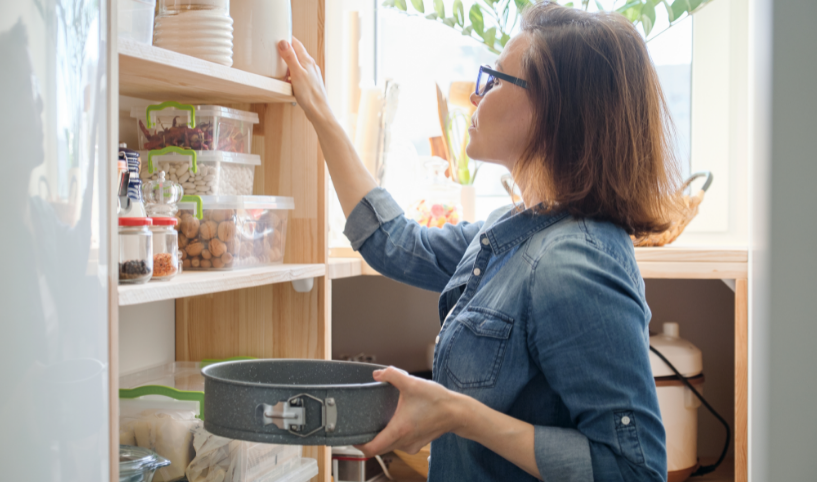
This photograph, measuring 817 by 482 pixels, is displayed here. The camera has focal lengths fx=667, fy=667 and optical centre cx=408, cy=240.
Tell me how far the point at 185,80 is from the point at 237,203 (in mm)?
211

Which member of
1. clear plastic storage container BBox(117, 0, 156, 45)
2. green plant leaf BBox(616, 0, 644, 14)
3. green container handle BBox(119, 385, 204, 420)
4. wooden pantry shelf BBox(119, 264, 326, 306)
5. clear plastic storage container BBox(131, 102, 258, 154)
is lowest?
green container handle BBox(119, 385, 204, 420)

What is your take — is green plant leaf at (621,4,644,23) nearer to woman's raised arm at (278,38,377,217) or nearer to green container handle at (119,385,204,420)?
woman's raised arm at (278,38,377,217)

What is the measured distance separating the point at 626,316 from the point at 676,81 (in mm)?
1373

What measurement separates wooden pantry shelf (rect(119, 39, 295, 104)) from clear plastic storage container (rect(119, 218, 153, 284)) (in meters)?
0.19

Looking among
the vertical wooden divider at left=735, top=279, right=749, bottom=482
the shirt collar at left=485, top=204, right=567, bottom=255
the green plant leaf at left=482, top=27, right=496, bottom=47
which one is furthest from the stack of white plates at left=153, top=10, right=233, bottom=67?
the vertical wooden divider at left=735, top=279, right=749, bottom=482

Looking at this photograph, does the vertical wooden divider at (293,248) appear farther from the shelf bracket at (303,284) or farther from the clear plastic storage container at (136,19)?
the clear plastic storage container at (136,19)

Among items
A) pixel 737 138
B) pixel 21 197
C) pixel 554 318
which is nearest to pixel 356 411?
pixel 554 318

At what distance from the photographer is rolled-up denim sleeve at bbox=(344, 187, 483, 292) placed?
116 centimetres

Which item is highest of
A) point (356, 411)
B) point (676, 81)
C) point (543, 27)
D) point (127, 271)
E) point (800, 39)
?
point (676, 81)

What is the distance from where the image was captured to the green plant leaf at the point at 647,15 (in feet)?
5.40

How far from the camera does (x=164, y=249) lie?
0.85 m

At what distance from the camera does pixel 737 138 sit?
5.92 feet

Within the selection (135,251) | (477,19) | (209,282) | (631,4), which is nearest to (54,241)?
(135,251)

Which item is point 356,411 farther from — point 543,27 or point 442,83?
point 442,83
